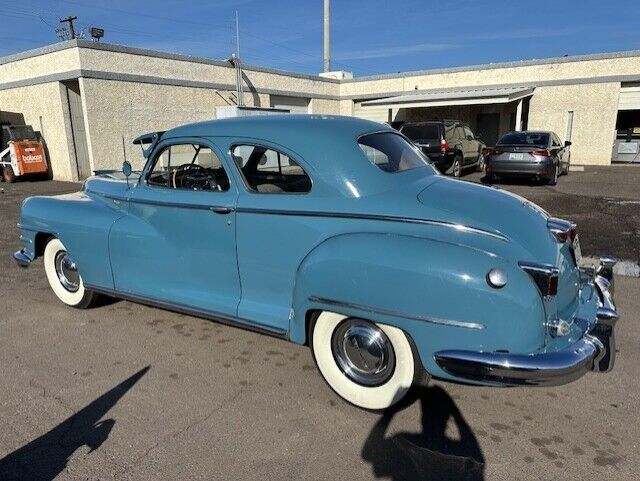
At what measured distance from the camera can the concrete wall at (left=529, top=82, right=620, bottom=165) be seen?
19.7 metres

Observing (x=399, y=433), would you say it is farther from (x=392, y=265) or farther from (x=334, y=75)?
(x=334, y=75)

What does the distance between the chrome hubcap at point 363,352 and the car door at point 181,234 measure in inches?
34.0

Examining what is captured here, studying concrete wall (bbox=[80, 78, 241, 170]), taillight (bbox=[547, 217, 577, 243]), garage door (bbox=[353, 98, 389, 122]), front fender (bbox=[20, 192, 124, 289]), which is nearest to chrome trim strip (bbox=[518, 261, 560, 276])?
taillight (bbox=[547, 217, 577, 243])

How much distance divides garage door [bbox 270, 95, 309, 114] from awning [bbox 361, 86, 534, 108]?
3075 millimetres

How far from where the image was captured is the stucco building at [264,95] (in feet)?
49.9

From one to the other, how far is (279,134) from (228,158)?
451mm

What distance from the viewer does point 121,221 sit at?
4.03m

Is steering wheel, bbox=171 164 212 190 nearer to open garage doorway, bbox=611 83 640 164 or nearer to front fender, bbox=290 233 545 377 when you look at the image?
front fender, bbox=290 233 545 377

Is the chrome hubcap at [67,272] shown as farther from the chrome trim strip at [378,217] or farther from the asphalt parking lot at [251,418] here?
the chrome trim strip at [378,217]

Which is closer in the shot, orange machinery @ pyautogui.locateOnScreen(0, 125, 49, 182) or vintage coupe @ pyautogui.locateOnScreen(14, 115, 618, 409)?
vintage coupe @ pyautogui.locateOnScreen(14, 115, 618, 409)

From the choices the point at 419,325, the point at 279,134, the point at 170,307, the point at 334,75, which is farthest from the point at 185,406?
the point at 334,75

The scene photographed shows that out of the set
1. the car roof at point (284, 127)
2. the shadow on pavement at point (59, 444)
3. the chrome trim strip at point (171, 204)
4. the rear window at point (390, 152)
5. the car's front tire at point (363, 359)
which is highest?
the car roof at point (284, 127)

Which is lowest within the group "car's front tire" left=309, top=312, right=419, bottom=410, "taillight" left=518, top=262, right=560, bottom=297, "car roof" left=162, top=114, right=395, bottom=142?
"car's front tire" left=309, top=312, right=419, bottom=410


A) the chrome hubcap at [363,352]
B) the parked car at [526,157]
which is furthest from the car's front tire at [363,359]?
the parked car at [526,157]
